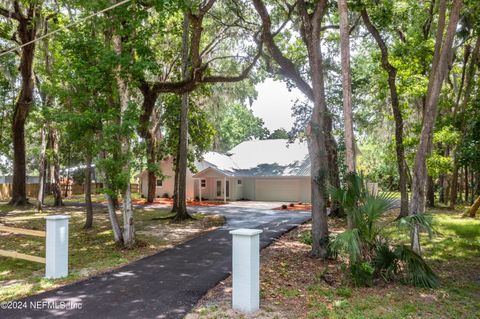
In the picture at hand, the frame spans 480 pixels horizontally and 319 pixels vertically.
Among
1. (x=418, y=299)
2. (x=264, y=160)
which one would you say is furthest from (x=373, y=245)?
(x=264, y=160)

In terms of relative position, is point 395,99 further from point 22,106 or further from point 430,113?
point 22,106

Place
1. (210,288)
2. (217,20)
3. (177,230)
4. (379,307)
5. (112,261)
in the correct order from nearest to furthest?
(379,307) → (210,288) → (112,261) → (177,230) → (217,20)

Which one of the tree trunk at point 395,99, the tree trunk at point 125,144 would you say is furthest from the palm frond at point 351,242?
the tree trunk at point 395,99

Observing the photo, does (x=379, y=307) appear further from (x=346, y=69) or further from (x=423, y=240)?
(x=423, y=240)

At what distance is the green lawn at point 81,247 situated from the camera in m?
6.74

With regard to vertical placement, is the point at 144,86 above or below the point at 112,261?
above

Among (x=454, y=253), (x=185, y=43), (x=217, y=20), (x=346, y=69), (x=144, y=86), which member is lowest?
(x=454, y=253)

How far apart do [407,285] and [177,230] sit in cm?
876

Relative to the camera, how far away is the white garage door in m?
27.5

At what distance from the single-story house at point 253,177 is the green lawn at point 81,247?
38.9 feet

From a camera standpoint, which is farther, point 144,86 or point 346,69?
point 144,86

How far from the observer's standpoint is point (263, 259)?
8.59m

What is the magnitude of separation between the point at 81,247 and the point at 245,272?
654 centimetres

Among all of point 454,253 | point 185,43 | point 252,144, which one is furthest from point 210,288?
point 252,144
